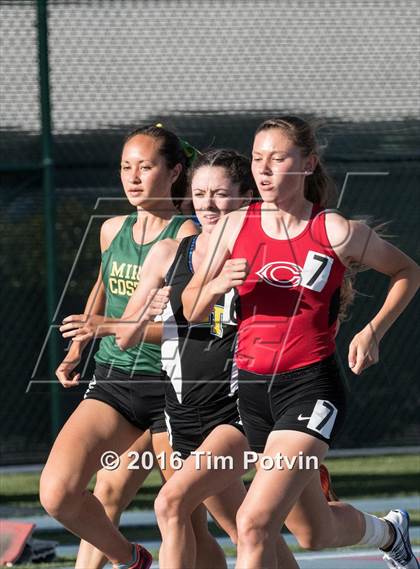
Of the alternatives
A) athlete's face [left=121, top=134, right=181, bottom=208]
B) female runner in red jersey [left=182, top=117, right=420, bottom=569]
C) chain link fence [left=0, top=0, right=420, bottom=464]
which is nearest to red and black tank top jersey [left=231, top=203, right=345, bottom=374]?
female runner in red jersey [left=182, top=117, right=420, bottom=569]

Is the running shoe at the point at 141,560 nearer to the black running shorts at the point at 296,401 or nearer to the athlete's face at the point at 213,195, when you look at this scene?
the black running shorts at the point at 296,401

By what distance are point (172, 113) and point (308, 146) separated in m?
4.00

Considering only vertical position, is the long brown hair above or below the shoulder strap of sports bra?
above

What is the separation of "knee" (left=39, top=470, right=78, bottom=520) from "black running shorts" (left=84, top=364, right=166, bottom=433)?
40cm

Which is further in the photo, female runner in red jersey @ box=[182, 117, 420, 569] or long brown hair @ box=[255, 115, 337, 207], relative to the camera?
long brown hair @ box=[255, 115, 337, 207]

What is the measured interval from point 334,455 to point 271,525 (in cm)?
498

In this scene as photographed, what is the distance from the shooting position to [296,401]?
4.44m

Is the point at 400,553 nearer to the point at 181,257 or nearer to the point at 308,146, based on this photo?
the point at 181,257

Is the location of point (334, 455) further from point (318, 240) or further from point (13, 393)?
point (318, 240)

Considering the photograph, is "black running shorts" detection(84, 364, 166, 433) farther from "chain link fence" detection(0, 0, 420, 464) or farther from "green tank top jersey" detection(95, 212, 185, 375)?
"chain link fence" detection(0, 0, 420, 464)

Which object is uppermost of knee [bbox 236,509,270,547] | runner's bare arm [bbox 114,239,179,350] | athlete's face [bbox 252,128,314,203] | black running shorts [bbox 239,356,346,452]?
athlete's face [bbox 252,128,314,203]

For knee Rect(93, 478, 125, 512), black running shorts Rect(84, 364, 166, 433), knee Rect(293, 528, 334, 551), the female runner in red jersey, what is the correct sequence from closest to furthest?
the female runner in red jersey → knee Rect(293, 528, 334, 551) → black running shorts Rect(84, 364, 166, 433) → knee Rect(93, 478, 125, 512)

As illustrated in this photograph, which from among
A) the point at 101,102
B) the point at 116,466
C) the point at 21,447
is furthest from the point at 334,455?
the point at 116,466

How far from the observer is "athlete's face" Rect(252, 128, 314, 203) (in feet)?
14.7
